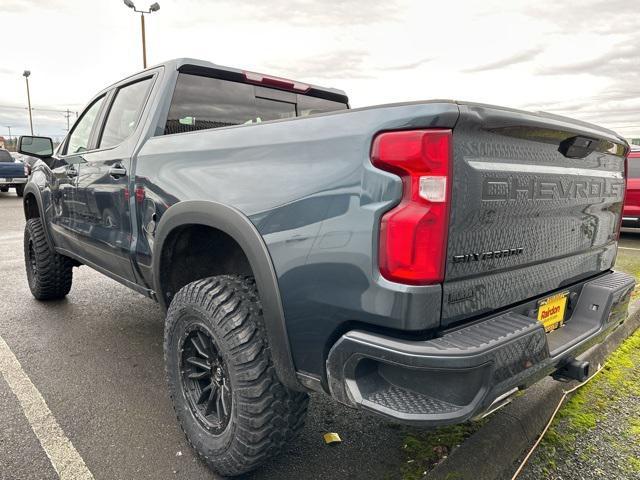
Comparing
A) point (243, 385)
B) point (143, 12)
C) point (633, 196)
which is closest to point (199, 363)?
point (243, 385)

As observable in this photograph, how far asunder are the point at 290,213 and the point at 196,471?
1.30 m

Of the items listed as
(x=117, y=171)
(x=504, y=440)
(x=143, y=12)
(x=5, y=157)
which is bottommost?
(x=504, y=440)

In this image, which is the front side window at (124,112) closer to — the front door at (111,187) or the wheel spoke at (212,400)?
the front door at (111,187)

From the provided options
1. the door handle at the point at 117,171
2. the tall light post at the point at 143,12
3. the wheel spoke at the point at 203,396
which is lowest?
the wheel spoke at the point at 203,396

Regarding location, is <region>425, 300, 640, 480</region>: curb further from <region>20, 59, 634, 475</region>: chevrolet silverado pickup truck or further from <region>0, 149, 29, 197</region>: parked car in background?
<region>0, 149, 29, 197</region>: parked car in background

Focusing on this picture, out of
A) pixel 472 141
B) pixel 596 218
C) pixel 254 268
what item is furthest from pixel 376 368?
pixel 596 218

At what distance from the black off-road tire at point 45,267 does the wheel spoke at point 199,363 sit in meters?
2.72

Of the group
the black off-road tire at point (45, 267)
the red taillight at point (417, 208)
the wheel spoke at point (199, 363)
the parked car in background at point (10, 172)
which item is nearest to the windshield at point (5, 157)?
the parked car in background at point (10, 172)

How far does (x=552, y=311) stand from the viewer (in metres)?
2.06

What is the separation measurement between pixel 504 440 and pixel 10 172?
18.3 meters

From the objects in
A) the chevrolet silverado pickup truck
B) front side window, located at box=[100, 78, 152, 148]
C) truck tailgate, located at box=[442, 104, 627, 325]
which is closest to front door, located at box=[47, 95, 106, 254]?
front side window, located at box=[100, 78, 152, 148]

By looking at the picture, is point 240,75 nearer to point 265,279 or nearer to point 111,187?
point 111,187

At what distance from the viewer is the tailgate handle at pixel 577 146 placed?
191cm

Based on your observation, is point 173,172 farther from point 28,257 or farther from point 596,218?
point 28,257
